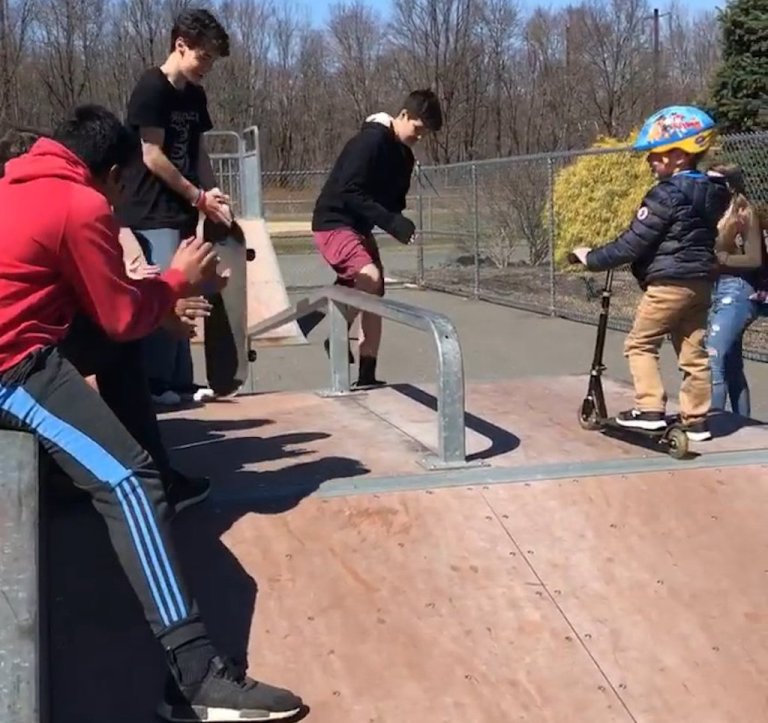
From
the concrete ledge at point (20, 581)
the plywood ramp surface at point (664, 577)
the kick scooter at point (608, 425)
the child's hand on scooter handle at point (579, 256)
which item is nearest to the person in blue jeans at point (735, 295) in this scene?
the kick scooter at point (608, 425)

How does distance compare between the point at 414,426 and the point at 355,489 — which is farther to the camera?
the point at 414,426

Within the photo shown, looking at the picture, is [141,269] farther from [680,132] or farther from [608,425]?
[680,132]

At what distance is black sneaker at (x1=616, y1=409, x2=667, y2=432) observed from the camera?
200 inches

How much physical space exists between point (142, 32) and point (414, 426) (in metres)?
30.8

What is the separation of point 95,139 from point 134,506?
3.71 feet

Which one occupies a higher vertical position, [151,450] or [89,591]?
[151,450]

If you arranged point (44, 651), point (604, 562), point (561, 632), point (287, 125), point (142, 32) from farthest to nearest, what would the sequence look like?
point (287, 125)
point (142, 32)
point (604, 562)
point (561, 632)
point (44, 651)

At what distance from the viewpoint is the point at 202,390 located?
21.5ft

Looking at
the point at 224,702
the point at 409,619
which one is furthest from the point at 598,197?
the point at 224,702

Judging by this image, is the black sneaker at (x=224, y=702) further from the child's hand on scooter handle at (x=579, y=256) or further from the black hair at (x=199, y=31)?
the black hair at (x=199, y=31)

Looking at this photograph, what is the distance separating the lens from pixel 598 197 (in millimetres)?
17297

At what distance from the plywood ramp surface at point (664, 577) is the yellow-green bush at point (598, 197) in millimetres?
12241

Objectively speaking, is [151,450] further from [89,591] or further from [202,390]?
[202,390]

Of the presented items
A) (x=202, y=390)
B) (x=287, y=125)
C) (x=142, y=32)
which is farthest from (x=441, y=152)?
(x=202, y=390)
